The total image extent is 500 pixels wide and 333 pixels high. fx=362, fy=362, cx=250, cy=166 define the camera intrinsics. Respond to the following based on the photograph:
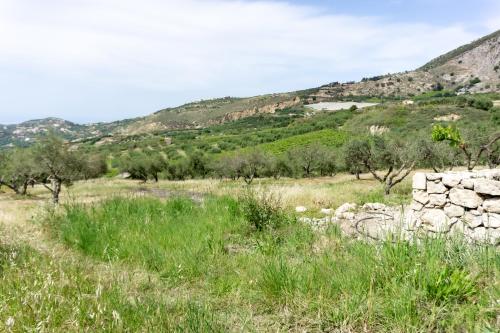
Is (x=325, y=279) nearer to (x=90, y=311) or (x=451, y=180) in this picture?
(x=90, y=311)

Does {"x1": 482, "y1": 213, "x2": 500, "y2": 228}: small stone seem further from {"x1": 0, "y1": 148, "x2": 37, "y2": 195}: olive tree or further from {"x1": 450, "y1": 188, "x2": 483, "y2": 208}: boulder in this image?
{"x1": 0, "y1": 148, "x2": 37, "y2": 195}: olive tree

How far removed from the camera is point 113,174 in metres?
80.4

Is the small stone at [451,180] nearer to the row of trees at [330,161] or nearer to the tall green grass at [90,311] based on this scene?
the tall green grass at [90,311]

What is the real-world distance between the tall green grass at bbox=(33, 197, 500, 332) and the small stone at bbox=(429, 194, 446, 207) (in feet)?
12.3

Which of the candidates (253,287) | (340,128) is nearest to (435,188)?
(253,287)

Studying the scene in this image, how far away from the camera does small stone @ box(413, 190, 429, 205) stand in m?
8.88

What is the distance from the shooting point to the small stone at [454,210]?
800cm

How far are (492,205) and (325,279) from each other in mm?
5115

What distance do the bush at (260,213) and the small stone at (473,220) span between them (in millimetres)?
3849

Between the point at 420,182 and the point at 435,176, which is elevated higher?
the point at 435,176

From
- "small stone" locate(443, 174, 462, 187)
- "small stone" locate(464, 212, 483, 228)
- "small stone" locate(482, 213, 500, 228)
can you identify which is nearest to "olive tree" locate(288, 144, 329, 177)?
"small stone" locate(443, 174, 462, 187)

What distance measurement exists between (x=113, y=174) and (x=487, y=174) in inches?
3185

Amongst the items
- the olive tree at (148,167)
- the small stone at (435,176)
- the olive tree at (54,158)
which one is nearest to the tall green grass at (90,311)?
the small stone at (435,176)

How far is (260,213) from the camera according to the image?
26.6 feet
